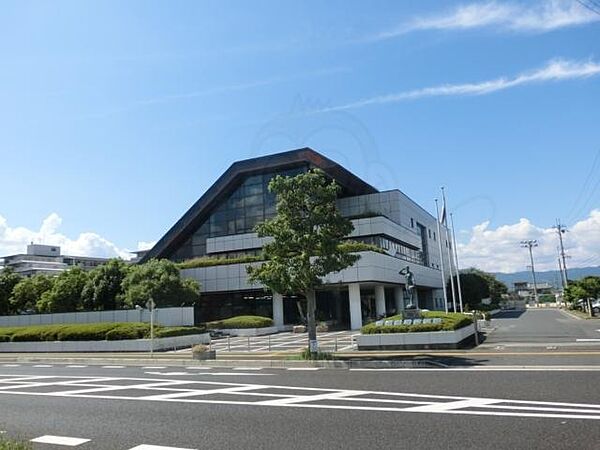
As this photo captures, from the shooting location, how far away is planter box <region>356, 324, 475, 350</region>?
22.3 metres

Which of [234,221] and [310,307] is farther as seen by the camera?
[234,221]

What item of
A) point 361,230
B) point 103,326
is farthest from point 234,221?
point 103,326

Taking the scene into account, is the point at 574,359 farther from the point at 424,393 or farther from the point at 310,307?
the point at 310,307

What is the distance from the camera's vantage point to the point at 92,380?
16.9m

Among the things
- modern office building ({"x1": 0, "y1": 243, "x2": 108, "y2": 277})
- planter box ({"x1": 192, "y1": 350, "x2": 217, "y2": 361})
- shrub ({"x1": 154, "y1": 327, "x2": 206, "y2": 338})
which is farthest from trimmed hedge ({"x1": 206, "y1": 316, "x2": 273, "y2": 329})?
modern office building ({"x1": 0, "y1": 243, "x2": 108, "y2": 277})

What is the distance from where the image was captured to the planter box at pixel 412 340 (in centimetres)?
2227

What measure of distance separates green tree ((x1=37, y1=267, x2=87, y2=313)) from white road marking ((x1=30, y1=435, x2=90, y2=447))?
3965 centimetres

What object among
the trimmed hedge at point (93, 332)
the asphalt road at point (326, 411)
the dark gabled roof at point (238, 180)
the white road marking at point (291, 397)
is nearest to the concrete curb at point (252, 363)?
the asphalt road at point (326, 411)

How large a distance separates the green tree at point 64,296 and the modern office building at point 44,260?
85759 millimetres

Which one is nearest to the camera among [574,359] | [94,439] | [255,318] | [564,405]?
[94,439]

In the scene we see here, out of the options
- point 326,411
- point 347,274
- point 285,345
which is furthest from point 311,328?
point 347,274

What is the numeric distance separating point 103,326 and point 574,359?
28027mm

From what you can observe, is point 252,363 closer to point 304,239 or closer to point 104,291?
point 304,239

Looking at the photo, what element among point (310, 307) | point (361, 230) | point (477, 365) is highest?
point (361, 230)
